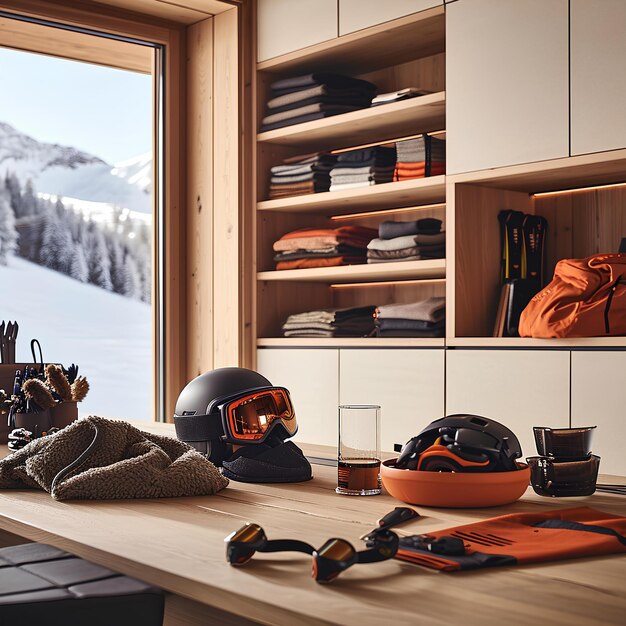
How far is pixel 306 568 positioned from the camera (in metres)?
0.97

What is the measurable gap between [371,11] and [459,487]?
9.83ft

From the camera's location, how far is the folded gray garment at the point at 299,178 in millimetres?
4250

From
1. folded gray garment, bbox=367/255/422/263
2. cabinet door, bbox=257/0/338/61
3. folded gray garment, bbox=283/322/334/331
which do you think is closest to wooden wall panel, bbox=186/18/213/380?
cabinet door, bbox=257/0/338/61

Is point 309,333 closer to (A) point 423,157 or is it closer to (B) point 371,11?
(A) point 423,157

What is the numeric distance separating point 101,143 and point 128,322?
0.90 metres

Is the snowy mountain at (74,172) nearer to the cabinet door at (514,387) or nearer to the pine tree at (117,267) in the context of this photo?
the pine tree at (117,267)

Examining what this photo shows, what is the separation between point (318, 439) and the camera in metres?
4.10

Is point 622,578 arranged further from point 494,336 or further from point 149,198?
point 149,198

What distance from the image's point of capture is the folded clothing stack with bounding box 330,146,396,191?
13.2 ft

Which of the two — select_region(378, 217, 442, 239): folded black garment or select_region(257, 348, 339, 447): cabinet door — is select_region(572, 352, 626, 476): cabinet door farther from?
select_region(257, 348, 339, 447): cabinet door

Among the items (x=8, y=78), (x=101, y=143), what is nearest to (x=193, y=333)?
(x=101, y=143)

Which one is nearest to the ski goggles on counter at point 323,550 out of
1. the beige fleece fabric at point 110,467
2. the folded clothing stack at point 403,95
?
the beige fleece fabric at point 110,467

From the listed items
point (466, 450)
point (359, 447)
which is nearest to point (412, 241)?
point (359, 447)

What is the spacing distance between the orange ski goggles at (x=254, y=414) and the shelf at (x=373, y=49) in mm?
2411
